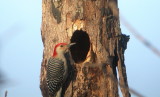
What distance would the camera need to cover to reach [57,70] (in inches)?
164

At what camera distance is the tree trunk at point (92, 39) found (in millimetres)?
3771

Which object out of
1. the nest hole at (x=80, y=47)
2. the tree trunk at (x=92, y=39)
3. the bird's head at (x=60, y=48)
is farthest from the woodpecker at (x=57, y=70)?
the nest hole at (x=80, y=47)

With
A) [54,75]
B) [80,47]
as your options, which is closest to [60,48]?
[54,75]

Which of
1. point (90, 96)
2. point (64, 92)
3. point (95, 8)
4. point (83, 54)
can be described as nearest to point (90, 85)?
point (90, 96)

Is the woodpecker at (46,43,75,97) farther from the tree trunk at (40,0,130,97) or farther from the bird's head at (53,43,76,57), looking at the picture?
the tree trunk at (40,0,130,97)

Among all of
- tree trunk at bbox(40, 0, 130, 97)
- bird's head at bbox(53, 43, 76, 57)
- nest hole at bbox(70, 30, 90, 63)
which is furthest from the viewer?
nest hole at bbox(70, 30, 90, 63)

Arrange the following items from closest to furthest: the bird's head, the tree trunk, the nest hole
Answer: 1. the tree trunk
2. the bird's head
3. the nest hole

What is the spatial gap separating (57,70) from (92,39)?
0.73 metres

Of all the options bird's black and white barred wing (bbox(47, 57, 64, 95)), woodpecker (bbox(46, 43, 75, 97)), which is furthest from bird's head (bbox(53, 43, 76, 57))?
bird's black and white barred wing (bbox(47, 57, 64, 95))

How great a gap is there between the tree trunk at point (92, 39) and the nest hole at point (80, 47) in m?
0.10

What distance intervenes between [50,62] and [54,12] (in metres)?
0.68

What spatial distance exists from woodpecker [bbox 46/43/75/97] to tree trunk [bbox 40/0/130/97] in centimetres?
10

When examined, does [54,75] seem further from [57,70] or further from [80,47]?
[80,47]

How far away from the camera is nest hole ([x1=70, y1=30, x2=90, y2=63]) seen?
4.11 meters
